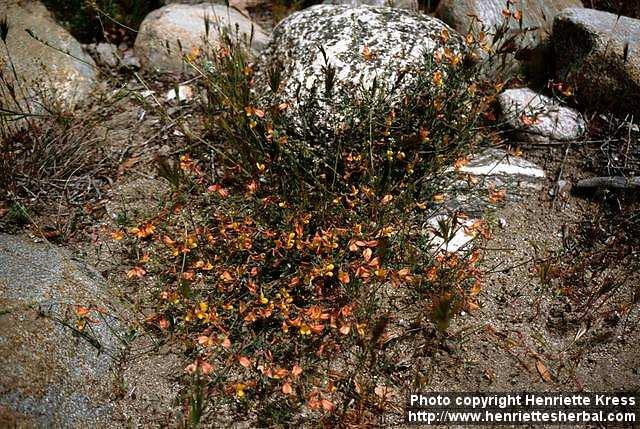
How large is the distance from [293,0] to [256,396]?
3.58 m

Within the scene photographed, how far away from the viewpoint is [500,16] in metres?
4.61

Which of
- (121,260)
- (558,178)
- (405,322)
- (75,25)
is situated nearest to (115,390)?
(121,260)

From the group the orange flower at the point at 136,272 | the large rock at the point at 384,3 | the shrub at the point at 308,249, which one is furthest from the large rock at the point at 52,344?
the large rock at the point at 384,3

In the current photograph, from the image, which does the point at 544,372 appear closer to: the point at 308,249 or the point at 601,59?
the point at 308,249

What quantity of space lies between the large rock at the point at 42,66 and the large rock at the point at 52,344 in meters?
1.46

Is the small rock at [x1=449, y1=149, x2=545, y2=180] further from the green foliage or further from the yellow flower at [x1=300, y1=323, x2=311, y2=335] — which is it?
the green foliage

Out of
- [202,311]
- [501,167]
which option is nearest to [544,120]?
[501,167]

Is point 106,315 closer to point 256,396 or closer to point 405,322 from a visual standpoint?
point 256,396

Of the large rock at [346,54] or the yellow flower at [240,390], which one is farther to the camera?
the large rock at [346,54]

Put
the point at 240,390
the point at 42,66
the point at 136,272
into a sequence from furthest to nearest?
the point at 42,66 < the point at 136,272 < the point at 240,390

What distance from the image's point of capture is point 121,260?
3.72 m

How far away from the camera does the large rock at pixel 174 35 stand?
16.0 feet

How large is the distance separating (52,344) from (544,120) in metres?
3.34

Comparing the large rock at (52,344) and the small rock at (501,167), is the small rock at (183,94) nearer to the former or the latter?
the large rock at (52,344)
